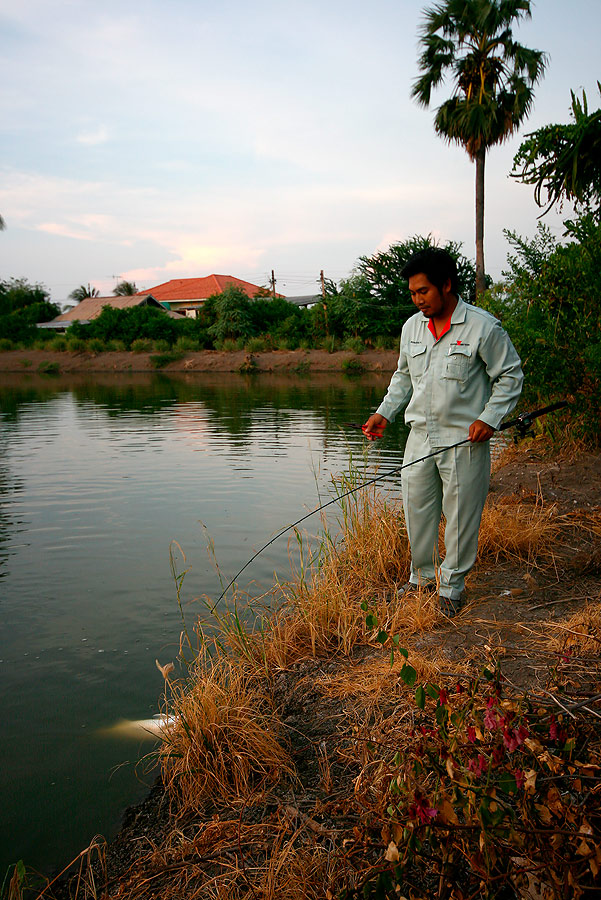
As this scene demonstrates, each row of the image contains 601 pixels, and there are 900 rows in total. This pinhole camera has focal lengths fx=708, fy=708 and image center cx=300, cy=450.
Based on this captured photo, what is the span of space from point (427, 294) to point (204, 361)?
3857cm

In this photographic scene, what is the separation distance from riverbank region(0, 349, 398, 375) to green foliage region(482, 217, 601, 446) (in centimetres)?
2792

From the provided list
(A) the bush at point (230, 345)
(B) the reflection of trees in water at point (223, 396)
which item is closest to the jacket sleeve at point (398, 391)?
(B) the reflection of trees in water at point (223, 396)

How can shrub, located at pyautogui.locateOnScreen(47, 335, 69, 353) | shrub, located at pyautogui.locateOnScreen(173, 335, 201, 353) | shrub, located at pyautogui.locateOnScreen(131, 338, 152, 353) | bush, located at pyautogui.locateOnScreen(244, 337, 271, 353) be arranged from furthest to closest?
shrub, located at pyautogui.locateOnScreen(47, 335, 69, 353) < shrub, located at pyautogui.locateOnScreen(131, 338, 152, 353) < shrub, located at pyautogui.locateOnScreen(173, 335, 201, 353) < bush, located at pyautogui.locateOnScreen(244, 337, 271, 353)

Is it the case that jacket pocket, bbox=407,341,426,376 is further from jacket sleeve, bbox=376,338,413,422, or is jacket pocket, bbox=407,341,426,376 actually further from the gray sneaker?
the gray sneaker

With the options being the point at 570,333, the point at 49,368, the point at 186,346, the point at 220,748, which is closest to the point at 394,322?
the point at 186,346

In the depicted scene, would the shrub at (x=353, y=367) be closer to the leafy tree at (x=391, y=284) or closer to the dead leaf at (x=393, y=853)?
the leafy tree at (x=391, y=284)

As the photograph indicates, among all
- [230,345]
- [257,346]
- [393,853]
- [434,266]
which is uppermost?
[230,345]

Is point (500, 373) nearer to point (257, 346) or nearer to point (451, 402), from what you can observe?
point (451, 402)

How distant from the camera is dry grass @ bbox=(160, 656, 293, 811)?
9.61ft

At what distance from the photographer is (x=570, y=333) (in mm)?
6648

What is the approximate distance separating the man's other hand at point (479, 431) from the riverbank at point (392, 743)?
38.2 inches

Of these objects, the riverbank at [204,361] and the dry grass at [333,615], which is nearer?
the dry grass at [333,615]

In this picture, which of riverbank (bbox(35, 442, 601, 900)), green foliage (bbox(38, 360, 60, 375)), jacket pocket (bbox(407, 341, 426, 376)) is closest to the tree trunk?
riverbank (bbox(35, 442, 601, 900))

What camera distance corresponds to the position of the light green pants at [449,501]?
12.6ft
